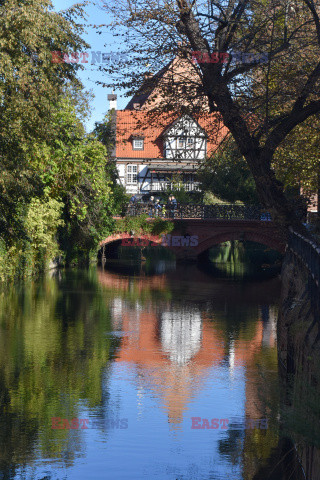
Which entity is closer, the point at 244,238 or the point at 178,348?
the point at 178,348

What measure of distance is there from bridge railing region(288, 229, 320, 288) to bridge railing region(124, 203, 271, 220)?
32.5m

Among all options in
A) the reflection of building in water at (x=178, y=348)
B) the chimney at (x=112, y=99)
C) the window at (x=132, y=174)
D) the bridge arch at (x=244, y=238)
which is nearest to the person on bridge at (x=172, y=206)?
the bridge arch at (x=244, y=238)

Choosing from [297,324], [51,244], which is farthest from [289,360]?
[51,244]

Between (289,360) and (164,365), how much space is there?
3.91 metres

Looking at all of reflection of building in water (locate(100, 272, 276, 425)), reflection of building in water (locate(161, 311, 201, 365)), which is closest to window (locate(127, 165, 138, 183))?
reflection of building in water (locate(100, 272, 276, 425))

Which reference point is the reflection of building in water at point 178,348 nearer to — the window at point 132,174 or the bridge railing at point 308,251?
the bridge railing at point 308,251

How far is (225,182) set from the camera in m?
54.8

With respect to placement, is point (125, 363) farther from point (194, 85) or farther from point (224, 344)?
point (194, 85)

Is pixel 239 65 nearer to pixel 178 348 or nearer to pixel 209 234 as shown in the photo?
pixel 178 348

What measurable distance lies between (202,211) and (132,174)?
654 inches

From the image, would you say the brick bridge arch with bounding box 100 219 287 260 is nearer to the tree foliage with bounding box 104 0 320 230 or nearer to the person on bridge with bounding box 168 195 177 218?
the person on bridge with bounding box 168 195 177 218

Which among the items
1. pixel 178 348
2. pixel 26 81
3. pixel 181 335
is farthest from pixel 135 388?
pixel 26 81

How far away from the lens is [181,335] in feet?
73.6

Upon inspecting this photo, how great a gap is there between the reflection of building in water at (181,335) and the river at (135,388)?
0.04 meters
